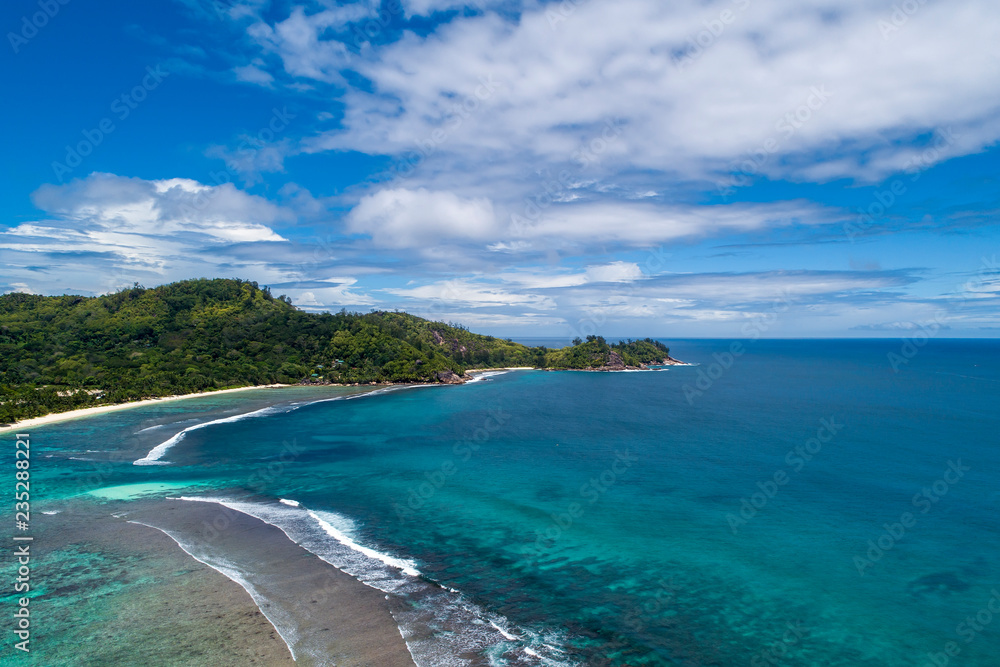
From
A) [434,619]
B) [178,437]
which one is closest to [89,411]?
[178,437]

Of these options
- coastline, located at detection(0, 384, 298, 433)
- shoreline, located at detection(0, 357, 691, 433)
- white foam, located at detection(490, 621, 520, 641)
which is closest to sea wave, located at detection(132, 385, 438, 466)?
shoreline, located at detection(0, 357, 691, 433)

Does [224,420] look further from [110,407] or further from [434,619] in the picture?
[434,619]

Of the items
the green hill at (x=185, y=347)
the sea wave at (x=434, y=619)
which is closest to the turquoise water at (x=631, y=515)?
the sea wave at (x=434, y=619)

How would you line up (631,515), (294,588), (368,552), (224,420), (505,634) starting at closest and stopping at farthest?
(505,634), (294,588), (368,552), (631,515), (224,420)

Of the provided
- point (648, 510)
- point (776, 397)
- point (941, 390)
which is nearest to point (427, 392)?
point (776, 397)

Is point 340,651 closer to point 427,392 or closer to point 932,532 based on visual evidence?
point 932,532

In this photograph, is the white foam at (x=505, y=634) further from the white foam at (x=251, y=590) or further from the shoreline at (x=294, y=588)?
the white foam at (x=251, y=590)
